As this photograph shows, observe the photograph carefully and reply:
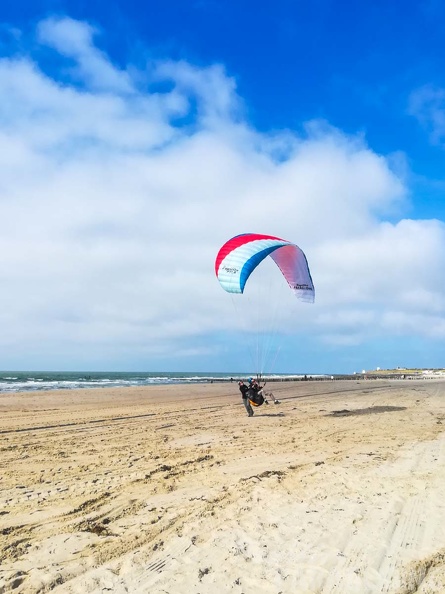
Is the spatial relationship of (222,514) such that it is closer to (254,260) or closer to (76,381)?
(254,260)

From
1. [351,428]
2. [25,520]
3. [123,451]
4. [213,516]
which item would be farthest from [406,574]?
[351,428]

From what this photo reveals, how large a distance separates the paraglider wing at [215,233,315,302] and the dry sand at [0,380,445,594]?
547cm

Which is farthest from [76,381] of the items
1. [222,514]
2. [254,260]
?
[222,514]

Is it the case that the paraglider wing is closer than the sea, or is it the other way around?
the paraglider wing

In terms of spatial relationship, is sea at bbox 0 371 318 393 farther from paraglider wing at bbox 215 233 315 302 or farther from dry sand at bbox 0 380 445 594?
dry sand at bbox 0 380 445 594

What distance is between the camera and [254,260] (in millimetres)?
13867

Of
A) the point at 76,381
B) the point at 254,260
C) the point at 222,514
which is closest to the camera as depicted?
the point at 222,514

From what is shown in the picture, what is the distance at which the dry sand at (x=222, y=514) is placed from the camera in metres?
3.81

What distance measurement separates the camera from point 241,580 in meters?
3.74

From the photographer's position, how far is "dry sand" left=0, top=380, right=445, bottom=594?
381 centimetres

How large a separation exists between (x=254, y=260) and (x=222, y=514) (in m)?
9.52

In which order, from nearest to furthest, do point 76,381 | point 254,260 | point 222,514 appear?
point 222,514 < point 254,260 < point 76,381

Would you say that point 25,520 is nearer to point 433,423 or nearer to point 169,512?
point 169,512

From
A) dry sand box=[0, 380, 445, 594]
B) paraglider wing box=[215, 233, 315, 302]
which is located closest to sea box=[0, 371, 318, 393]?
paraglider wing box=[215, 233, 315, 302]
